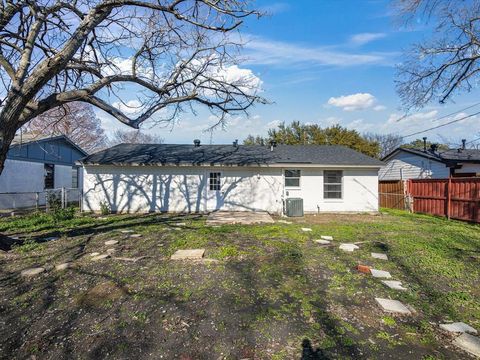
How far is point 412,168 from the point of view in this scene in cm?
1886

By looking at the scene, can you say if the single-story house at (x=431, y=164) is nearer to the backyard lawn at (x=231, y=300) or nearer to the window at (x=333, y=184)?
the window at (x=333, y=184)

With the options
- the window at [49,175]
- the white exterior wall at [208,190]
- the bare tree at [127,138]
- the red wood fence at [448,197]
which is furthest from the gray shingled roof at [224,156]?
the bare tree at [127,138]

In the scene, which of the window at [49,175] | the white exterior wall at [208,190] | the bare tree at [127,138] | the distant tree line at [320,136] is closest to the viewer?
the white exterior wall at [208,190]

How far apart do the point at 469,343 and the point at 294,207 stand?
988cm

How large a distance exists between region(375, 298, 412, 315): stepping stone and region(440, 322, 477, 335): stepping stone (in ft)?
1.31

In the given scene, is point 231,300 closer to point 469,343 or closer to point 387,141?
point 469,343

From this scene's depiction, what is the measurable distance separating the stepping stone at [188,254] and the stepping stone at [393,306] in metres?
3.29

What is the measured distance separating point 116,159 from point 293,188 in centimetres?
→ 836

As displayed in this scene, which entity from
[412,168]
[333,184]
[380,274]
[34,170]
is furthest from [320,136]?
[380,274]

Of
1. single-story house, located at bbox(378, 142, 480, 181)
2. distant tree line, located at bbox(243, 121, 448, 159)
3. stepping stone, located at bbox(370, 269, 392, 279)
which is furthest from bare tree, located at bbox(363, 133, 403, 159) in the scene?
stepping stone, located at bbox(370, 269, 392, 279)

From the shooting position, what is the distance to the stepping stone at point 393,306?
3734 millimetres

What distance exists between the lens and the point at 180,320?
346cm

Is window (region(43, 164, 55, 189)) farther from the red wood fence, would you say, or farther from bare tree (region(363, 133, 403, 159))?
bare tree (region(363, 133, 403, 159))

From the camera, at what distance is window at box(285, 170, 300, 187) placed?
13.9m
